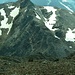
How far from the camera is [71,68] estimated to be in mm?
62031

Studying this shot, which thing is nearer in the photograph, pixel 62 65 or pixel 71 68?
pixel 71 68

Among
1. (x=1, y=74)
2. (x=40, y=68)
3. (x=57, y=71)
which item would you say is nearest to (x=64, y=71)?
(x=57, y=71)

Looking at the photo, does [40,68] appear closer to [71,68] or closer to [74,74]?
[71,68]

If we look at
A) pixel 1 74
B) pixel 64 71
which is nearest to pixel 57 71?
pixel 64 71

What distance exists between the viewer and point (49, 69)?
63.4 meters

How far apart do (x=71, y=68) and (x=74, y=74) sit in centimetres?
599

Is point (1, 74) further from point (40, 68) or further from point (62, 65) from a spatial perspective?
point (62, 65)

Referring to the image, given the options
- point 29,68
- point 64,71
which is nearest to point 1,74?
point 29,68

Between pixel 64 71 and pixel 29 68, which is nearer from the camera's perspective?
pixel 64 71

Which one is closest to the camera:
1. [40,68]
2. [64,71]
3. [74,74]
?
[74,74]

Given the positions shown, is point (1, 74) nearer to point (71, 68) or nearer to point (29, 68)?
point (29, 68)

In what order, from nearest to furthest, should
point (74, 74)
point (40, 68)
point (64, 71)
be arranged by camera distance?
point (74, 74), point (64, 71), point (40, 68)

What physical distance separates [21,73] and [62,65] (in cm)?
1008

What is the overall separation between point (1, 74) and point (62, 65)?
497 inches
